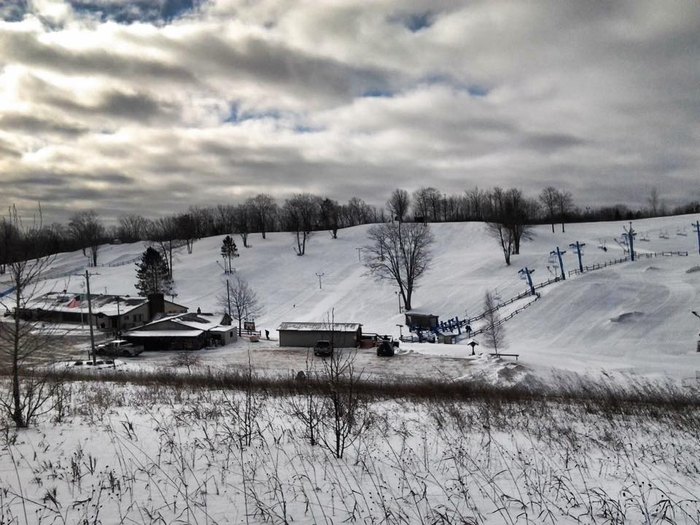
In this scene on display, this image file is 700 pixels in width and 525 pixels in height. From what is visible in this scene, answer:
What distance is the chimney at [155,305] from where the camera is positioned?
5816 centimetres

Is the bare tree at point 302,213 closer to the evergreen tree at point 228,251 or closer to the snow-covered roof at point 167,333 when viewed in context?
the evergreen tree at point 228,251

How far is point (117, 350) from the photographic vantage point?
39.4 m

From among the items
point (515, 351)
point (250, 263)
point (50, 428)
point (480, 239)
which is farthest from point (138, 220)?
point (50, 428)

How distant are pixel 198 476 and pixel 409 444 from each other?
359 cm

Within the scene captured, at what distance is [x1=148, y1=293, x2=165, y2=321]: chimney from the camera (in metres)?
58.2

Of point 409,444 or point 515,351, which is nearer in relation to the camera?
point 409,444

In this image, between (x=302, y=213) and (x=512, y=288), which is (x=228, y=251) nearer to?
(x=302, y=213)

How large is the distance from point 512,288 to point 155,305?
46527 mm

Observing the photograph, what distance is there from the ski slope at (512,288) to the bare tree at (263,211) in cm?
1119

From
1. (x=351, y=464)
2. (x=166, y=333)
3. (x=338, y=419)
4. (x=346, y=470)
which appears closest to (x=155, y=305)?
(x=166, y=333)

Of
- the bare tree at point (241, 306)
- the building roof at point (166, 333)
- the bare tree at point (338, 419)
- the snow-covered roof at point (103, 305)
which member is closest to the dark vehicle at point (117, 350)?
the building roof at point (166, 333)

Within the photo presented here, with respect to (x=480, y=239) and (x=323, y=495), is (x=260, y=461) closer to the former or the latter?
(x=323, y=495)

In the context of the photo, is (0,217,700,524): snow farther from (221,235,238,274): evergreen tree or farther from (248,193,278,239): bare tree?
(248,193,278,239): bare tree

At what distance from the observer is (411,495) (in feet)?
17.8
